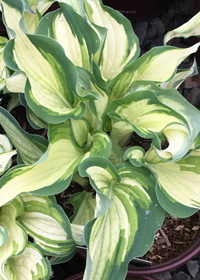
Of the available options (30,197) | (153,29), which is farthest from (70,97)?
(153,29)

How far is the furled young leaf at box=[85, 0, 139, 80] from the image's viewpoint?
72cm

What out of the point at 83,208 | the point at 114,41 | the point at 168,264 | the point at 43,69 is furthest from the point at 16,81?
the point at 168,264

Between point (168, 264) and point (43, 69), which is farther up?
point (43, 69)

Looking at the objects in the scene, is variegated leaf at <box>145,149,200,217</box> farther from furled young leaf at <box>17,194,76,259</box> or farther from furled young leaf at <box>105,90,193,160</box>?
furled young leaf at <box>17,194,76,259</box>

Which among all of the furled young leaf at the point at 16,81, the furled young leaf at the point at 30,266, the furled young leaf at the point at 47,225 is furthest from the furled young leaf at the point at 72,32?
the furled young leaf at the point at 30,266

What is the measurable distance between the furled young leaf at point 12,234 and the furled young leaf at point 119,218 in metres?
0.18

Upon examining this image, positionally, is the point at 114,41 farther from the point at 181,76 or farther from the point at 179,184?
the point at 179,184

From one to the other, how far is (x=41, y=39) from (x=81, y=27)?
0.12 metres

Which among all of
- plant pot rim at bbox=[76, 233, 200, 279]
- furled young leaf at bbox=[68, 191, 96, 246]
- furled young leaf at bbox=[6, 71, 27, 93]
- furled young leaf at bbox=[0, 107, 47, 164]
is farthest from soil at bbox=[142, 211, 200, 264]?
furled young leaf at bbox=[6, 71, 27, 93]

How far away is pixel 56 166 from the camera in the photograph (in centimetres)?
64

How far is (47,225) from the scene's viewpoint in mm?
704

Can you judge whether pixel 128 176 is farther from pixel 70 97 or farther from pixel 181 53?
pixel 181 53

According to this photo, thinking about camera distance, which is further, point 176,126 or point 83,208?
A: point 83,208

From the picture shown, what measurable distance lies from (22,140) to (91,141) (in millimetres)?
167
